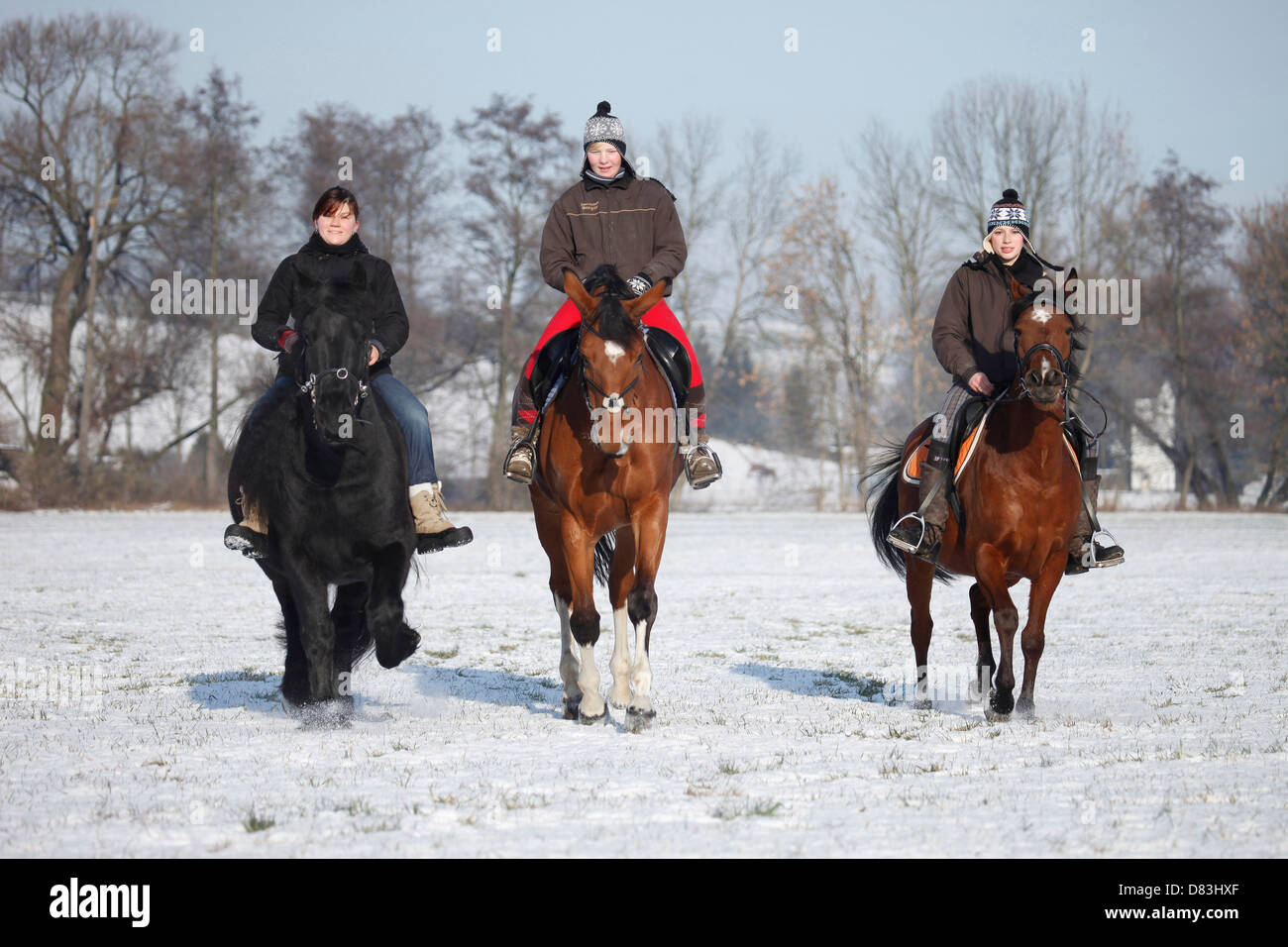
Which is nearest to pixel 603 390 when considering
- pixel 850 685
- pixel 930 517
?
pixel 930 517

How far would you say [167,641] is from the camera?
11.4m

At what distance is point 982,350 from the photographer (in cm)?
813

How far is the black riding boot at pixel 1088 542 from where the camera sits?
7.95 metres

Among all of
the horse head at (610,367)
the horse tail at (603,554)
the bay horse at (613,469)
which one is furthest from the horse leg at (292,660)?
the horse head at (610,367)

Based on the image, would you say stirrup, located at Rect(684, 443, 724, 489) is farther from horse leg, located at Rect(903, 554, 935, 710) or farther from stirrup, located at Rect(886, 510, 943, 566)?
horse leg, located at Rect(903, 554, 935, 710)

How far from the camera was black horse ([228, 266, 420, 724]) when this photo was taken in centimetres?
686

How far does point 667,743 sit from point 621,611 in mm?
1007

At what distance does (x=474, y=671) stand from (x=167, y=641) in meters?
3.38

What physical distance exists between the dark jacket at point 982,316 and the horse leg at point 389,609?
11.9ft

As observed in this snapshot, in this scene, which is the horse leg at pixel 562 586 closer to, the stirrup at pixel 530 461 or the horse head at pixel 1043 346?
the stirrup at pixel 530 461

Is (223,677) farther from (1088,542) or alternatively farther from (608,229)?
(1088,542)

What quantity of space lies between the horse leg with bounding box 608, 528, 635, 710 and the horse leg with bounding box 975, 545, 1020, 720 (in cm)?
211
